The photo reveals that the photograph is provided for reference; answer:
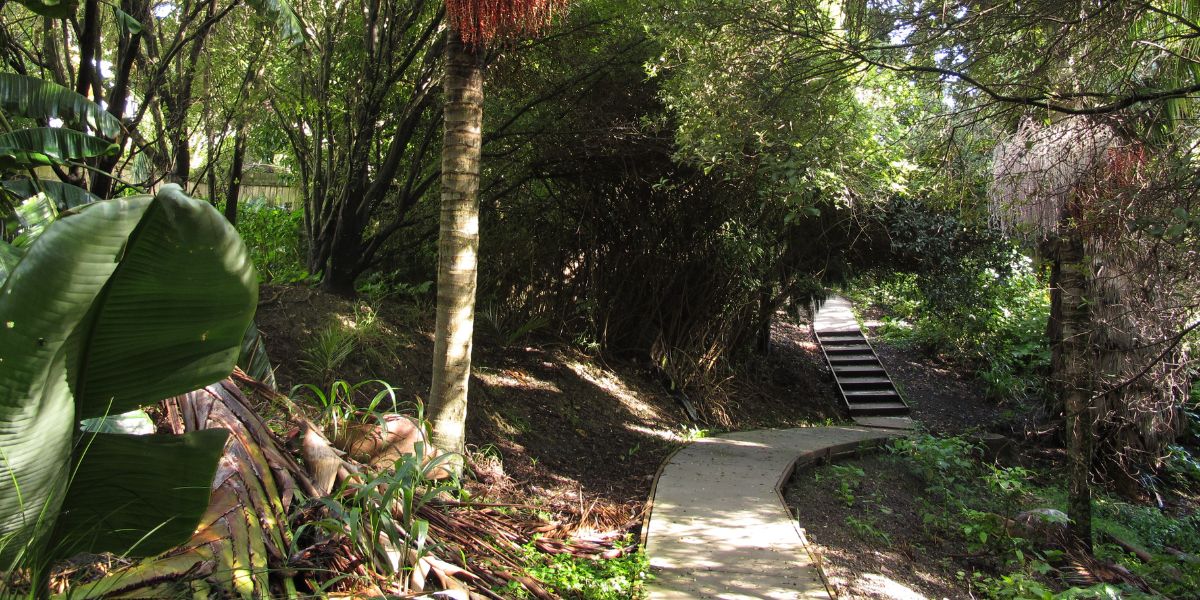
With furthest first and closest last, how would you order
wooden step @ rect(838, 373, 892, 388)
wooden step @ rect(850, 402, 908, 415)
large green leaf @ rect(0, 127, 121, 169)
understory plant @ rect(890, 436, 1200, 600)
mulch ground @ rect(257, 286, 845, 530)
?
wooden step @ rect(838, 373, 892, 388), wooden step @ rect(850, 402, 908, 415), mulch ground @ rect(257, 286, 845, 530), understory plant @ rect(890, 436, 1200, 600), large green leaf @ rect(0, 127, 121, 169)

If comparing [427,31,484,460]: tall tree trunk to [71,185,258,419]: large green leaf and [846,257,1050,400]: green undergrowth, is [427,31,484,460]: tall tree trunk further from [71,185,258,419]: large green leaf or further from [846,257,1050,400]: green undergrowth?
[846,257,1050,400]: green undergrowth

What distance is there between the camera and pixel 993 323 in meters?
13.7

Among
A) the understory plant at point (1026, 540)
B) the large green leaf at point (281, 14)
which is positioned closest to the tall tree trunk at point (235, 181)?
the large green leaf at point (281, 14)

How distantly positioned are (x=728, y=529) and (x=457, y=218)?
2.84 meters

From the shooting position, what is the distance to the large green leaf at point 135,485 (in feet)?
6.19

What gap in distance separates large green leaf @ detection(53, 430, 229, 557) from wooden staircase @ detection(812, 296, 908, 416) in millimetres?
11318

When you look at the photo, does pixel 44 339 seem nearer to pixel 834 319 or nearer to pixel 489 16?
pixel 489 16

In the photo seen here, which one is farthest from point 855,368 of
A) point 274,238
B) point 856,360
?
point 274,238

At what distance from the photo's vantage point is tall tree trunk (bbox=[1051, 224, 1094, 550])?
5844mm

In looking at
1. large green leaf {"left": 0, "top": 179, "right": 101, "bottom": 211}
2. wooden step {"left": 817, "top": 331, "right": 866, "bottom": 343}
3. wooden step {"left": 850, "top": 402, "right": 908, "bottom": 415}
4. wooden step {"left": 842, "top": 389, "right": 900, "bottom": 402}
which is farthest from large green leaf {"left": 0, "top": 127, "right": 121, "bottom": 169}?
wooden step {"left": 817, "top": 331, "right": 866, "bottom": 343}

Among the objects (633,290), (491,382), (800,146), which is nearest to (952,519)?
(800,146)

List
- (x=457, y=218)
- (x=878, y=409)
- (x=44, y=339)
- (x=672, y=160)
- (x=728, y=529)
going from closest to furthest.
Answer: (x=44, y=339)
(x=457, y=218)
(x=728, y=529)
(x=672, y=160)
(x=878, y=409)

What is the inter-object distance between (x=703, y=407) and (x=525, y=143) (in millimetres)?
4313

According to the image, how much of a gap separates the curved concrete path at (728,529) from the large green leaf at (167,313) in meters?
2.97
